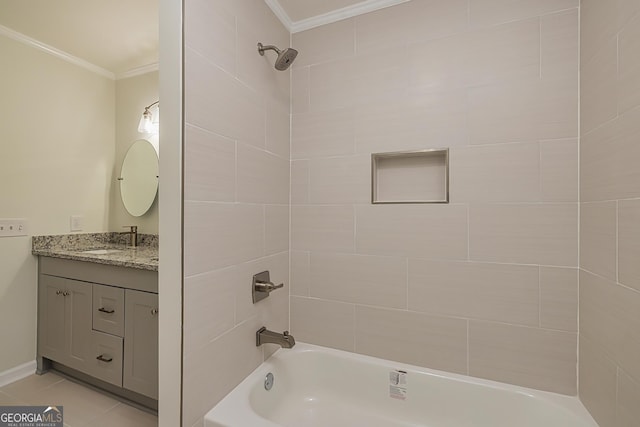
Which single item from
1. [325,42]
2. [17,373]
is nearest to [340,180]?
[325,42]

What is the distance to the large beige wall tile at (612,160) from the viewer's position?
878 millimetres

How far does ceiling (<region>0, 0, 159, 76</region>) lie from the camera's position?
5.96 ft

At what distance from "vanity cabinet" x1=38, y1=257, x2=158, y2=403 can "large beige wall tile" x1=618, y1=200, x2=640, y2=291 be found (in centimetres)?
208

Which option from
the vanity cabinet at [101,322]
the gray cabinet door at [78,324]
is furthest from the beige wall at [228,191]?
the gray cabinet door at [78,324]

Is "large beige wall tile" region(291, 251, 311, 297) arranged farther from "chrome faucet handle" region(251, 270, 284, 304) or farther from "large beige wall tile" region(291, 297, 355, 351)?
"chrome faucet handle" region(251, 270, 284, 304)

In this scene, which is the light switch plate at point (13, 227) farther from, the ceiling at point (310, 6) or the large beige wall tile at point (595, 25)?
the large beige wall tile at point (595, 25)

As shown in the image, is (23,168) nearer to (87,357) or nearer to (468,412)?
(87,357)

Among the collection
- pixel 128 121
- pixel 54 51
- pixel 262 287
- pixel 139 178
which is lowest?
pixel 262 287

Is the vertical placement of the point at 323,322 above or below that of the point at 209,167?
below

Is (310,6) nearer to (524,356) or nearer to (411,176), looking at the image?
(411,176)

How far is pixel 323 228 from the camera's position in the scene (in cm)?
169

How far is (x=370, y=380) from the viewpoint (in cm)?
151

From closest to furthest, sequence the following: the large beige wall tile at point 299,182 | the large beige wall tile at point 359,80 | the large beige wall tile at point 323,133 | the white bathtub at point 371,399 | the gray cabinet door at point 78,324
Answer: the white bathtub at point 371,399, the large beige wall tile at point 359,80, the large beige wall tile at point 323,133, the large beige wall tile at point 299,182, the gray cabinet door at point 78,324

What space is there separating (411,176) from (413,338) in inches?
34.8
